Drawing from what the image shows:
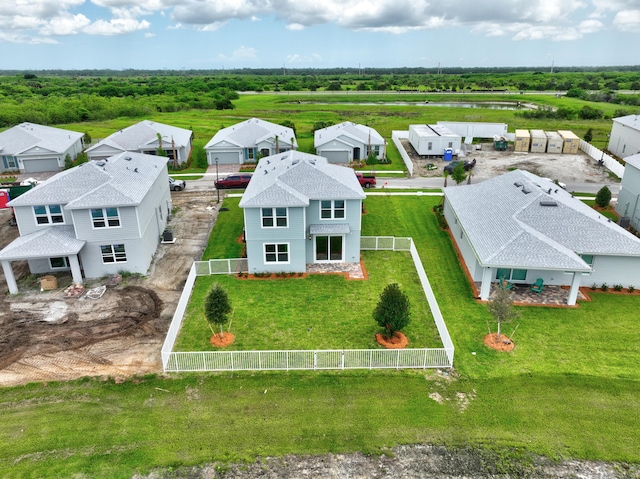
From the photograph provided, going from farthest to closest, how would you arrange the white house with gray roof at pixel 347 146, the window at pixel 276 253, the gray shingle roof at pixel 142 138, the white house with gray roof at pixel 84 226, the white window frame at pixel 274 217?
1. the white house with gray roof at pixel 347 146
2. the gray shingle roof at pixel 142 138
3. the window at pixel 276 253
4. the white window frame at pixel 274 217
5. the white house with gray roof at pixel 84 226

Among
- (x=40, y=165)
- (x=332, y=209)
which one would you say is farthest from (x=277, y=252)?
(x=40, y=165)

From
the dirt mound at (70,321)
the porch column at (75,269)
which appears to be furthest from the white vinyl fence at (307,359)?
the porch column at (75,269)

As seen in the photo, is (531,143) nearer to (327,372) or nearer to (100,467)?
(327,372)

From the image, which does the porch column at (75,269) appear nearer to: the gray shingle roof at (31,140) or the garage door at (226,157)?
the garage door at (226,157)

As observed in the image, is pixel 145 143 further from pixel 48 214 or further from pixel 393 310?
pixel 393 310

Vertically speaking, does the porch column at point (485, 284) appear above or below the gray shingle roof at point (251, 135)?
below

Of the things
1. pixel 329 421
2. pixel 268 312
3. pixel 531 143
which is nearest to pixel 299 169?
pixel 268 312

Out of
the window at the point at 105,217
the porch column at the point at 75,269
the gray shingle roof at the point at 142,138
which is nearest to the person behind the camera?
the porch column at the point at 75,269
